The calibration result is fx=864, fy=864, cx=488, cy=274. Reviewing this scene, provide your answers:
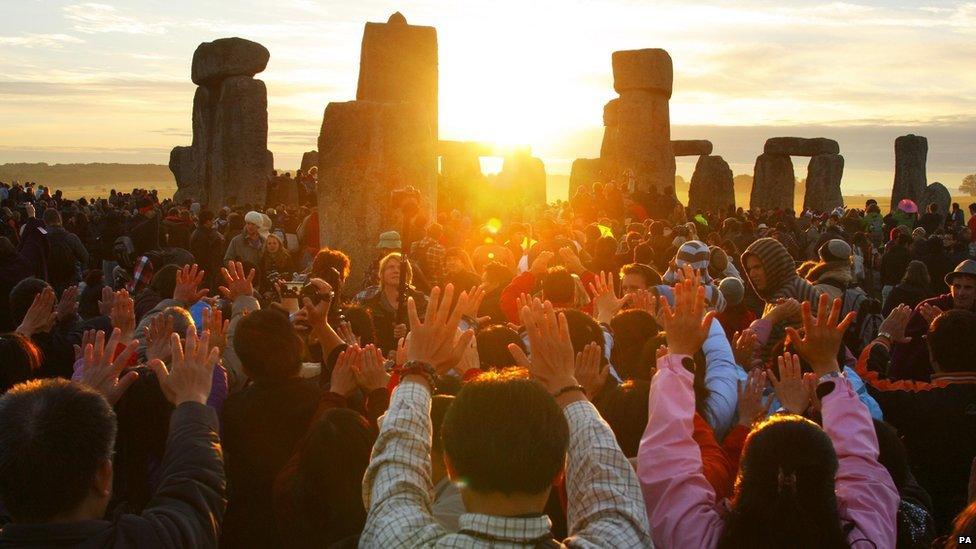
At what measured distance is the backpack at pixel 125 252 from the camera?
9.50m

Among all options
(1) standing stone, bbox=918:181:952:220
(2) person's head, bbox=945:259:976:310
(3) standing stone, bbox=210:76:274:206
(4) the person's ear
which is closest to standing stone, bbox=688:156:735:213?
(1) standing stone, bbox=918:181:952:220

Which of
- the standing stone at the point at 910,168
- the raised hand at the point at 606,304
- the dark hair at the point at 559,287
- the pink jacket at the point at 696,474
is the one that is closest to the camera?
the pink jacket at the point at 696,474

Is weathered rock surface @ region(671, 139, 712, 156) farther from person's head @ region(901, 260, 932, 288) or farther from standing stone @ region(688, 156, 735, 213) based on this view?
person's head @ region(901, 260, 932, 288)

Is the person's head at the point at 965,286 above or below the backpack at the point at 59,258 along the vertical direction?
above

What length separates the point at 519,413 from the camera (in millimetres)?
1932

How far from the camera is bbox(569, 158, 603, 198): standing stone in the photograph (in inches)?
1016

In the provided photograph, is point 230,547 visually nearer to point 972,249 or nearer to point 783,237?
point 783,237

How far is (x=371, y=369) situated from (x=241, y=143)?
19011mm

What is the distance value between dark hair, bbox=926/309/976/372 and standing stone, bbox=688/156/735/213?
77.6 ft

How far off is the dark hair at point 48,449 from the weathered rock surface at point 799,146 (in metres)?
27.7

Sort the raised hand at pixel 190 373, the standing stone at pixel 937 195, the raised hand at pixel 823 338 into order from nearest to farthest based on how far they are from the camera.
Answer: the raised hand at pixel 190 373 < the raised hand at pixel 823 338 < the standing stone at pixel 937 195

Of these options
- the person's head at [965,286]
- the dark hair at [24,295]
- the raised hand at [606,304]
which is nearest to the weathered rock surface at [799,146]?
the person's head at [965,286]

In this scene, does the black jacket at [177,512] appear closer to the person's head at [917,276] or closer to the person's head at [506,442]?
the person's head at [506,442]

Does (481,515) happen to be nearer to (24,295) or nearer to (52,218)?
(24,295)
